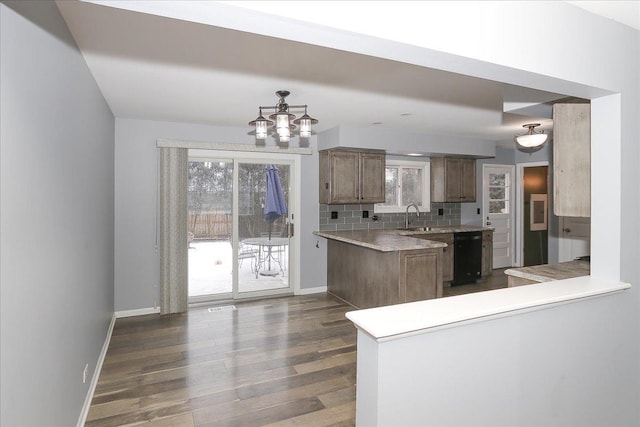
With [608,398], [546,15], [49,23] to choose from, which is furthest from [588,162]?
[49,23]

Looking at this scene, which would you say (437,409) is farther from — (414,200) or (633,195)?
(414,200)

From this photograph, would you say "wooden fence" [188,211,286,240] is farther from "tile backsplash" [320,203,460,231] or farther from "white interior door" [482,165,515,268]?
"white interior door" [482,165,515,268]

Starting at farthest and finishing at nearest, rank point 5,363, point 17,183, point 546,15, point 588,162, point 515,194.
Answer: point 515,194 < point 588,162 < point 546,15 < point 17,183 < point 5,363

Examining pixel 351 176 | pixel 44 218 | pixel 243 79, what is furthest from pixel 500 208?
pixel 44 218

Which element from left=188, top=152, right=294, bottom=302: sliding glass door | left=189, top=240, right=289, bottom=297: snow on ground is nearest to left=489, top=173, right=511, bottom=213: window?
left=188, top=152, right=294, bottom=302: sliding glass door

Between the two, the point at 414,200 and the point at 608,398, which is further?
the point at 414,200

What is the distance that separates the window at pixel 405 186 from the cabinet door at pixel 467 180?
1.89 ft

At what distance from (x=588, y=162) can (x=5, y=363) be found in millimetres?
3037

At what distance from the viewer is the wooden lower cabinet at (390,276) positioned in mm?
4051

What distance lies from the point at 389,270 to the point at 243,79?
258 cm

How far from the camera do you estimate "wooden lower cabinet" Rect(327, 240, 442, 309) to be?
4.05m

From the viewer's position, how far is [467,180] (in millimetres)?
6281

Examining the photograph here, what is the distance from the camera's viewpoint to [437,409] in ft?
5.12

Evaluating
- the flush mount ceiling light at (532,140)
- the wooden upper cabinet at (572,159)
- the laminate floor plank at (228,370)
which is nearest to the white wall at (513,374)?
the wooden upper cabinet at (572,159)
